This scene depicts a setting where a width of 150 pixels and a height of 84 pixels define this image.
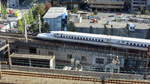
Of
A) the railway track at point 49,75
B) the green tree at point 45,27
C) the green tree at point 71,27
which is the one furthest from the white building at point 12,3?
the railway track at point 49,75

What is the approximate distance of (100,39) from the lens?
1086cm

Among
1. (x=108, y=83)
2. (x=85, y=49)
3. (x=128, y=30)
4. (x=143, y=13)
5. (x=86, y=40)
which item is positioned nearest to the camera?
(x=108, y=83)

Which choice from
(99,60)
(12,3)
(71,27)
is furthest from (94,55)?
(12,3)

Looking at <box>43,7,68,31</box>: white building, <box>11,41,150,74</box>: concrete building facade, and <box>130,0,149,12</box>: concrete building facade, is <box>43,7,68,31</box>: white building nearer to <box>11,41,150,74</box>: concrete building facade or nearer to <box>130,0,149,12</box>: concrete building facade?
<box>11,41,150,74</box>: concrete building facade

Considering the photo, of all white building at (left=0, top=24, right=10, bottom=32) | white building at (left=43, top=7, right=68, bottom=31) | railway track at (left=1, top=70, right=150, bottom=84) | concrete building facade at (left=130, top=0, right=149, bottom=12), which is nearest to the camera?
railway track at (left=1, top=70, right=150, bottom=84)

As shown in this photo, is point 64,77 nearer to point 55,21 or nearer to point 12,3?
point 55,21

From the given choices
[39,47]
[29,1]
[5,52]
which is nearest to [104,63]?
[39,47]

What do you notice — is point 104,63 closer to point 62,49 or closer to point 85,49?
point 85,49

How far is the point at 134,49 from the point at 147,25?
31.3ft

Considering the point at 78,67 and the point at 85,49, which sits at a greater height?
the point at 85,49

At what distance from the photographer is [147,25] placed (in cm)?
1898

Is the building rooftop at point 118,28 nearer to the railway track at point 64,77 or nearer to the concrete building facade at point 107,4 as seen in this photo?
the concrete building facade at point 107,4

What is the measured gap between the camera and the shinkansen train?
10.4 m

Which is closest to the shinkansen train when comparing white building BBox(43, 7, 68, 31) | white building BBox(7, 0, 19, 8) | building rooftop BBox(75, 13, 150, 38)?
white building BBox(43, 7, 68, 31)
